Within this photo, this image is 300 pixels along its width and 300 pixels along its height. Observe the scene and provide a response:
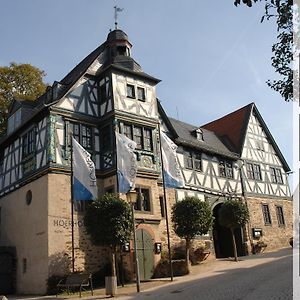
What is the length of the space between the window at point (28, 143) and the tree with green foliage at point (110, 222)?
22.1 feet

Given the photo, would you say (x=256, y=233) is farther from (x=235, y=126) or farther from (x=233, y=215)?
(x=235, y=126)

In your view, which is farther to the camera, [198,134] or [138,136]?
[198,134]

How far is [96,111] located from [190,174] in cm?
790

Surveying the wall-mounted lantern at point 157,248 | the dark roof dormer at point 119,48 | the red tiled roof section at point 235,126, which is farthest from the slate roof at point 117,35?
the wall-mounted lantern at point 157,248

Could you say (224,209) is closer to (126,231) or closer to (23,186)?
(126,231)

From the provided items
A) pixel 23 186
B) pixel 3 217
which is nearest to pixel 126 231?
pixel 23 186

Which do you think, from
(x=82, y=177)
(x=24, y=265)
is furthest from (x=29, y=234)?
(x=82, y=177)

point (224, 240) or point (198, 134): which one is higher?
point (198, 134)

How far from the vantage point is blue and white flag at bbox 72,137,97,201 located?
62.0 feet

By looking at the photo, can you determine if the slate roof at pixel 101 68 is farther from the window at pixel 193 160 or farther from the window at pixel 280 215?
the window at pixel 280 215

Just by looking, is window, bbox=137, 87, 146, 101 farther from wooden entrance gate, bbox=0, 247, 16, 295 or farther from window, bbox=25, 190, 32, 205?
wooden entrance gate, bbox=0, 247, 16, 295

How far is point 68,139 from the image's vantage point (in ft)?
70.6

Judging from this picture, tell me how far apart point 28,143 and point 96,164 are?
13.5 ft

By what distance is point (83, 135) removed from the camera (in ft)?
73.4
